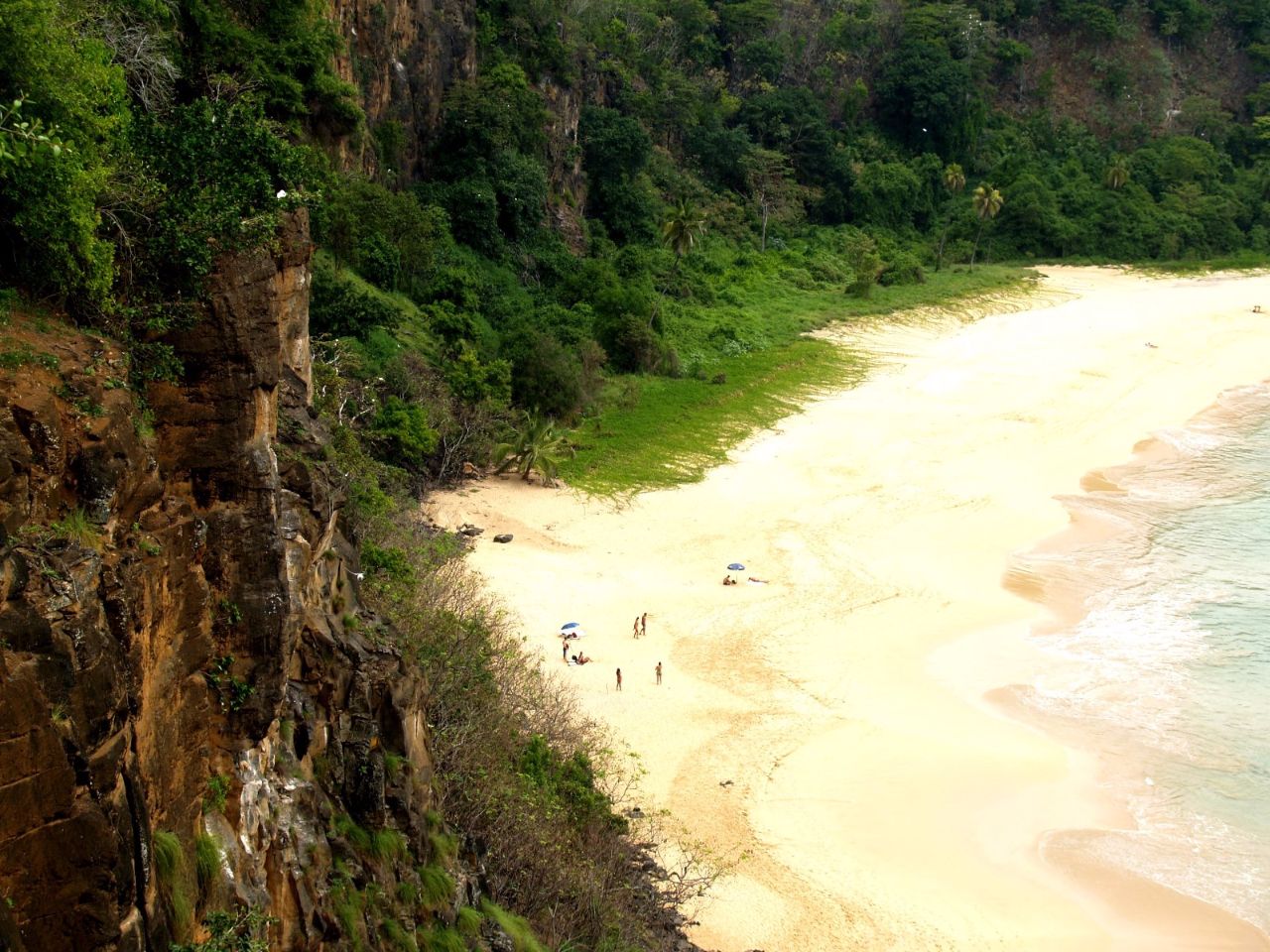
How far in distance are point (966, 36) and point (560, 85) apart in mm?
46868

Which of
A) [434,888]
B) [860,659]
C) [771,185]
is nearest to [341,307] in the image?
[860,659]

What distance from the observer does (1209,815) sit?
26969 millimetres

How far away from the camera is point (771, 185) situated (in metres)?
85.9

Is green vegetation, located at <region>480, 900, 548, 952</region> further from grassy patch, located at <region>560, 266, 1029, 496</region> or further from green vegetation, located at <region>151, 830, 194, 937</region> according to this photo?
grassy patch, located at <region>560, 266, 1029, 496</region>

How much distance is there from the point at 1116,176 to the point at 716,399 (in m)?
55.7

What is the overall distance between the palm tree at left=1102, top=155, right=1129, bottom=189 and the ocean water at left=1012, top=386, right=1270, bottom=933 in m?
50.0

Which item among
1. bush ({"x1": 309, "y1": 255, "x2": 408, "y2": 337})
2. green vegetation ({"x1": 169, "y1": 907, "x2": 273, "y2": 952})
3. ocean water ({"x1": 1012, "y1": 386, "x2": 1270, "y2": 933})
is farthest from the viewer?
bush ({"x1": 309, "y1": 255, "x2": 408, "y2": 337})

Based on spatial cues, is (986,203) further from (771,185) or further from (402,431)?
(402,431)

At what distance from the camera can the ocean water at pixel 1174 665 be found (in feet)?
86.0

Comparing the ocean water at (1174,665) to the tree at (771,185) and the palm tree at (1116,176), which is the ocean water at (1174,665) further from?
the palm tree at (1116,176)

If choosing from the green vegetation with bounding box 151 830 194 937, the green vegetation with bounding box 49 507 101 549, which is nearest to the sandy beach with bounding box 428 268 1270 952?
the green vegetation with bounding box 151 830 194 937

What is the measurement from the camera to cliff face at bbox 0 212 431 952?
9375mm

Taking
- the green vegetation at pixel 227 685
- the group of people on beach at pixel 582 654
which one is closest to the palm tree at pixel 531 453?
the group of people on beach at pixel 582 654

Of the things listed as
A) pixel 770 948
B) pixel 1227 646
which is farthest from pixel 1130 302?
pixel 770 948
